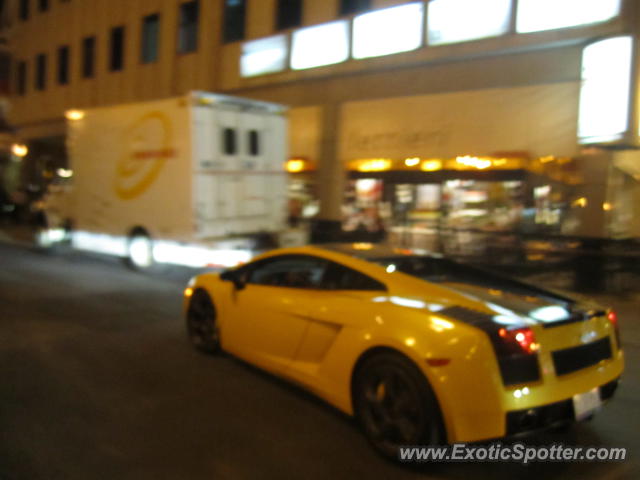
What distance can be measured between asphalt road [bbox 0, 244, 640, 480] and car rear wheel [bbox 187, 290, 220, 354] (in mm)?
151

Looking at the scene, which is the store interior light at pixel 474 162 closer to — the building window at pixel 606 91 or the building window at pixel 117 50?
the building window at pixel 606 91

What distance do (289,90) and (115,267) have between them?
23.4ft

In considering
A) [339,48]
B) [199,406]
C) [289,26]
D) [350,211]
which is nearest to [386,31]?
[339,48]

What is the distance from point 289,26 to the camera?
52.7ft

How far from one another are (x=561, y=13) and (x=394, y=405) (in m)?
10.0

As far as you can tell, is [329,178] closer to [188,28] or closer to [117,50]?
[188,28]

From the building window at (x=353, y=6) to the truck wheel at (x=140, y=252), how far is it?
308 inches

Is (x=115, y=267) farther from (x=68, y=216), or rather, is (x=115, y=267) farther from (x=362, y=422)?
(x=362, y=422)

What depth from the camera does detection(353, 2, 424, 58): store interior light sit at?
527 inches

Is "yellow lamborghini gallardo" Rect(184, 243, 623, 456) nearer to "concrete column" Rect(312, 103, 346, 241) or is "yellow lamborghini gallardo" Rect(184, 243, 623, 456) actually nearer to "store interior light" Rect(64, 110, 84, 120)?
"store interior light" Rect(64, 110, 84, 120)

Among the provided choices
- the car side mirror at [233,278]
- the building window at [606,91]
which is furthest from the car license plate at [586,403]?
the building window at [606,91]

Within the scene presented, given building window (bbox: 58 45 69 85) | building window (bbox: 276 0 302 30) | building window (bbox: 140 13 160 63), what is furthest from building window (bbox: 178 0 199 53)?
building window (bbox: 58 45 69 85)

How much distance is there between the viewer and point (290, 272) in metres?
5.37

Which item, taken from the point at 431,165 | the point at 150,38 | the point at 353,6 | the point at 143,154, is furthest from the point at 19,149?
the point at 431,165
